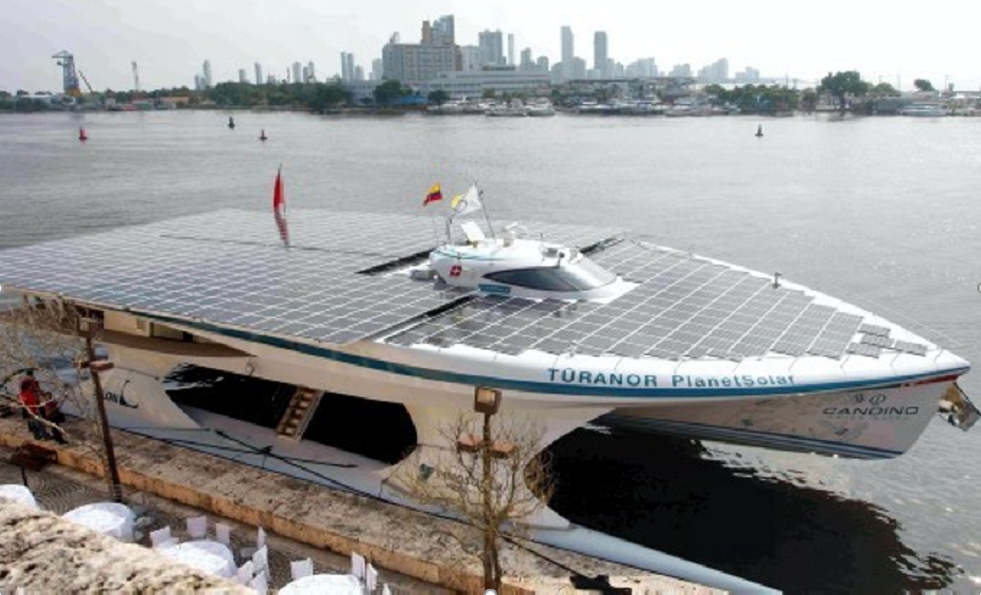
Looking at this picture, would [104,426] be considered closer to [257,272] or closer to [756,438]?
[257,272]

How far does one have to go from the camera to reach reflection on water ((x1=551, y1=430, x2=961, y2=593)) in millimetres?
20000

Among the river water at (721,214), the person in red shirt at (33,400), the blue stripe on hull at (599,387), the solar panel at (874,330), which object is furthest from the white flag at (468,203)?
the person in red shirt at (33,400)

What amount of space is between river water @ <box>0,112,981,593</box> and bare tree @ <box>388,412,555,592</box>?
4.05 metres

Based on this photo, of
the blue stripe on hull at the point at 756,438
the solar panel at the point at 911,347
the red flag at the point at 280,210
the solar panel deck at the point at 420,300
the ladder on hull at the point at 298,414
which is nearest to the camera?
the solar panel deck at the point at 420,300

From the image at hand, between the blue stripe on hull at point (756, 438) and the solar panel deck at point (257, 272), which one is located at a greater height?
the solar panel deck at point (257, 272)

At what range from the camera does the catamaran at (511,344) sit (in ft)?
62.0

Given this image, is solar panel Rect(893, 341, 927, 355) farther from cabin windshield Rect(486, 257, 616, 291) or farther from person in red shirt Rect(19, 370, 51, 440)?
person in red shirt Rect(19, 370, 51, 440)

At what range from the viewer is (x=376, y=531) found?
1858cm

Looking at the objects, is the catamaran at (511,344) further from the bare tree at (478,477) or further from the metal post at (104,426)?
the metal post at (104,426)

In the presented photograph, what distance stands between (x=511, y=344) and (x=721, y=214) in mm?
51349

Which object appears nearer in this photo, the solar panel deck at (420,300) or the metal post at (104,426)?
the metal post at (104,426)

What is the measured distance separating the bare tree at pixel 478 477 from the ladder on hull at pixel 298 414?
3790 mm

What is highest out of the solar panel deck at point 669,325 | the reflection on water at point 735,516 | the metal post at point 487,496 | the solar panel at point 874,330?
the solar panel deck at point 669,325

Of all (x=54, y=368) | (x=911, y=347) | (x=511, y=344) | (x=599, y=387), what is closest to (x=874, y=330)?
(x=911, y=347)
